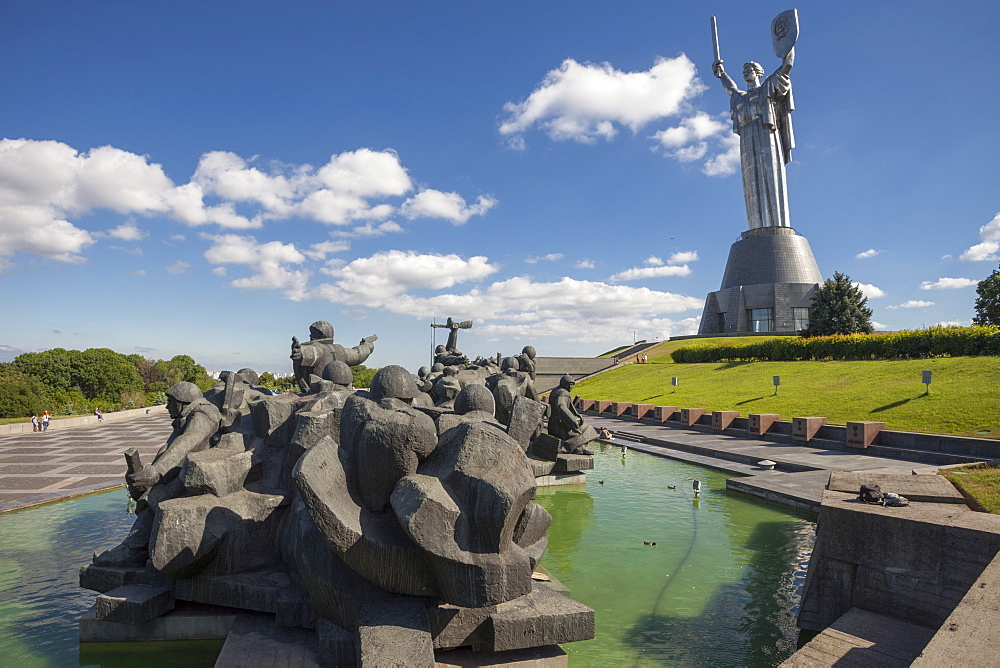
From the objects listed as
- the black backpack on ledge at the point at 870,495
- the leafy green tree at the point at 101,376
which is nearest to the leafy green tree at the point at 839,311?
the black backpack on ledge at the point at 870,495

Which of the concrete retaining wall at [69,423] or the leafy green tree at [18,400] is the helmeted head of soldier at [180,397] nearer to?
the concrete retaining wall at [69,423]

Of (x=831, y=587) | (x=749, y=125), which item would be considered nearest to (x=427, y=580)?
(x=831, y=587)

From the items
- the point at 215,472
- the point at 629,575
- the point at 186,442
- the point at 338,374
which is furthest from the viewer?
the point at 338,374

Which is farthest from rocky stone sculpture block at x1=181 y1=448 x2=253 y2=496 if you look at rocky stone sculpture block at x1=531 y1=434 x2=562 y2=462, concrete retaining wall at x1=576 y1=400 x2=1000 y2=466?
concrete retaining wall at x1=576 y1=400 x2=1000 y2=466

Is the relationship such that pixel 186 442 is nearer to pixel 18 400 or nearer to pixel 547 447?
Answer: pixel 547 447

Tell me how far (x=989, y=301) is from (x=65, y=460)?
184 ft

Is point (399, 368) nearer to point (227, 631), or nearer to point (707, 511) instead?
point (227, 631)

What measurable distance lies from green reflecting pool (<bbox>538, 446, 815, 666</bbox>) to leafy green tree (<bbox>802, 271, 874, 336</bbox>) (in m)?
33.5

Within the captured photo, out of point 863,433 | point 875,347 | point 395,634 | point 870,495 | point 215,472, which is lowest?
point 863,433

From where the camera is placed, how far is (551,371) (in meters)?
45.5

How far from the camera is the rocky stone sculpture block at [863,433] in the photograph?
1511 cm

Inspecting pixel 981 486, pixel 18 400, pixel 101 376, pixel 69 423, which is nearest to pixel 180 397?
pixel 981 486

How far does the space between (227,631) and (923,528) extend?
622 centimetres

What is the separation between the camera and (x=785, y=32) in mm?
53750
